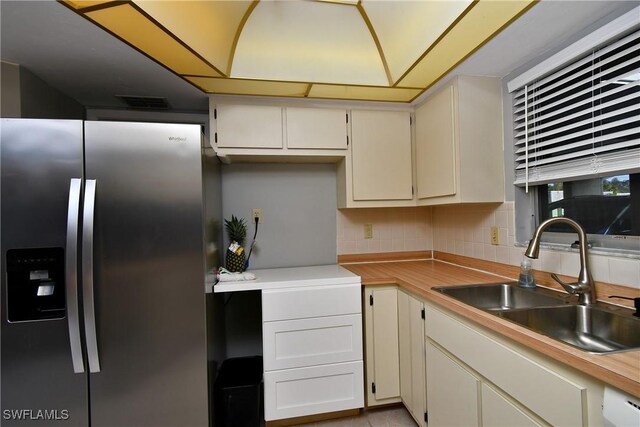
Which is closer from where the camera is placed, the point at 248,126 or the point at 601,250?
the point at 601,250

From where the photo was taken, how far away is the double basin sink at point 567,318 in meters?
Result: 0.99

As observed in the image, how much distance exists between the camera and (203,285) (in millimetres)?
1392

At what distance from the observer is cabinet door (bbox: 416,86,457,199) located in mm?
1723

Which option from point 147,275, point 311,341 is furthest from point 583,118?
point 147,275

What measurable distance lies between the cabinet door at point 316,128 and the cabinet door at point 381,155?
101 mm

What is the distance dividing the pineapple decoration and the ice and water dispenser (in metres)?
0.85

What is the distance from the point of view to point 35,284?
123 centimetres

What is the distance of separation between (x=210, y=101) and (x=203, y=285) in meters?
1.22

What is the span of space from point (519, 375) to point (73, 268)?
1821 millimetres

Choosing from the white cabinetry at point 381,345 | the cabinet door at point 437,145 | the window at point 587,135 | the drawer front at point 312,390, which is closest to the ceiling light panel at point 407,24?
the cabinet door at point 437,145

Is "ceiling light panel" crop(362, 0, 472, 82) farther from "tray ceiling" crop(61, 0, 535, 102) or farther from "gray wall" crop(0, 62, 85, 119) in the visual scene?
"gray wall" crop(0, 62, 85, 119)

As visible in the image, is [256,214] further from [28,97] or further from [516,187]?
[516,187]

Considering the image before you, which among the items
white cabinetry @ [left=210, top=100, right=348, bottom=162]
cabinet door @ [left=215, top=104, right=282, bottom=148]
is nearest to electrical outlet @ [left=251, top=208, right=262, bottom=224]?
white cabinetry @ [left=210, top=100, right=348, bottom=162]

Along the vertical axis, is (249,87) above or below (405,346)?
above
